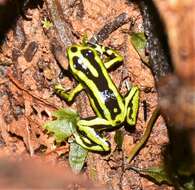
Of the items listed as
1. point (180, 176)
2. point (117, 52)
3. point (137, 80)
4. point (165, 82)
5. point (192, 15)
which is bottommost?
point (180, 176)

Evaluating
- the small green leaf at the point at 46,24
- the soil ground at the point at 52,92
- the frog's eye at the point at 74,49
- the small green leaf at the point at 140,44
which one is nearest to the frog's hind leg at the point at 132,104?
the soil ground at the point at 52,92

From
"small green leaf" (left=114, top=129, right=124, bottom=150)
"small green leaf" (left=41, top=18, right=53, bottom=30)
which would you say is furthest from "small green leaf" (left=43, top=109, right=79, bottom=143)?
"small green leaf" (left=41, top=18, right=53, bottom=30)

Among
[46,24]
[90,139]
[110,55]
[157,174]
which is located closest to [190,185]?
[157,174]

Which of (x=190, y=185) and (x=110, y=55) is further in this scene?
(x=110, y=55)

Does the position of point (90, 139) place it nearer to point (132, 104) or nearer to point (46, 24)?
point (132, 104)

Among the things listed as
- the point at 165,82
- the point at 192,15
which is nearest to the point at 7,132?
the point at 165,82

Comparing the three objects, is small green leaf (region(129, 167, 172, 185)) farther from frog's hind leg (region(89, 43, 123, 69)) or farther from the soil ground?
frog's hind leg (region(89, 43, 123, 69))

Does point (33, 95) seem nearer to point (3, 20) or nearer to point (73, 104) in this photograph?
point (73, 104)
